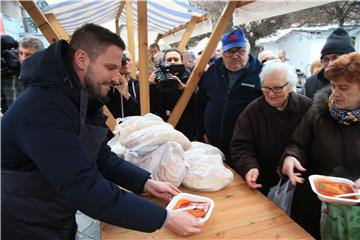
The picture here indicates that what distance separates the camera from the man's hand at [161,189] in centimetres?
143

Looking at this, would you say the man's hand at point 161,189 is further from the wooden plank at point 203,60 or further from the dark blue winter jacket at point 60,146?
the wooden plank at point 203,60

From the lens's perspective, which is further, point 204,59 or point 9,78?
point 9,78

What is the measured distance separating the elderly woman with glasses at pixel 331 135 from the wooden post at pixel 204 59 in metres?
1.02

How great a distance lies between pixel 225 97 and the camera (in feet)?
7.77

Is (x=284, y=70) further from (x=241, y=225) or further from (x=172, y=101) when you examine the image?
(x=172, y=101)

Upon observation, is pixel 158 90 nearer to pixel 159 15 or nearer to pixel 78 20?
pixel 159 15

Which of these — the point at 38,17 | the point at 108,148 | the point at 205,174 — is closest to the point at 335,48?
the point at 205,174

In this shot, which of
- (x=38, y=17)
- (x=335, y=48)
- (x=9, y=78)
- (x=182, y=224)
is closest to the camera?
(x=182, y=224)

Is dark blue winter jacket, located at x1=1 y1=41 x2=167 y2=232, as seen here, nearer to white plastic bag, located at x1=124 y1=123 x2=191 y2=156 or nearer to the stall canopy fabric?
white plastic bag, located at x1=124 y1=123 x2=191 y2=156

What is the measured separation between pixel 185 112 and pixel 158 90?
35 cm

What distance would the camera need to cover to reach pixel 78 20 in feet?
19.5

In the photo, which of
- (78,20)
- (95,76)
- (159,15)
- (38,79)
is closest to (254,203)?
(95,76)

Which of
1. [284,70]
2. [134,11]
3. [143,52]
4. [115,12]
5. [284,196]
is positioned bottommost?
[284,196]

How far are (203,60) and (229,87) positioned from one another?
1.07 ft
